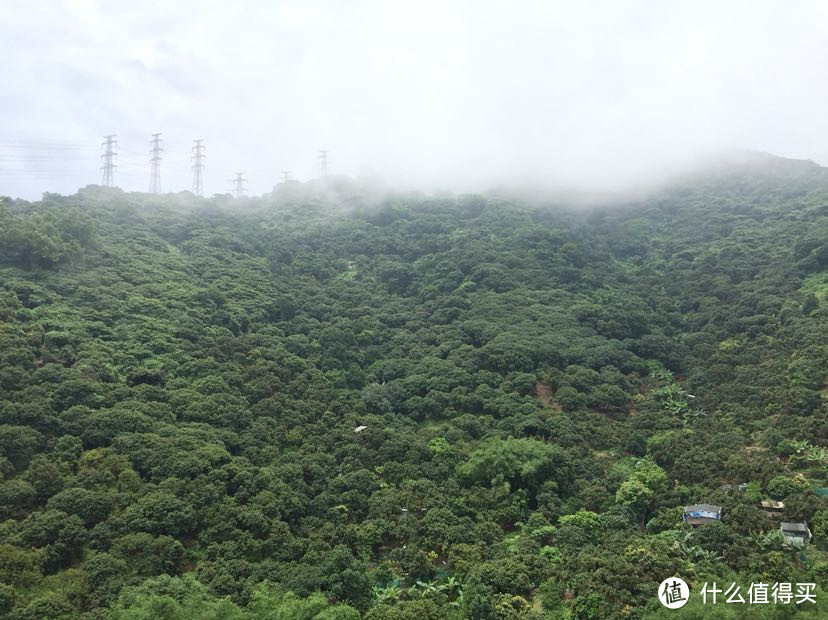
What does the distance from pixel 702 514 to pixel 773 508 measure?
350 cm

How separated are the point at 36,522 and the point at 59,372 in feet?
39.3

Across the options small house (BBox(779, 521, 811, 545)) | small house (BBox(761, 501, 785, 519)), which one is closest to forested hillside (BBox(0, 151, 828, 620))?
small house (BBox(779, 521, 811, 545))

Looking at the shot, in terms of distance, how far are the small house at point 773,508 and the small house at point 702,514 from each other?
7.53 ft

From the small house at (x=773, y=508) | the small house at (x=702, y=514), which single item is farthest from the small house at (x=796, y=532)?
the small house at (x=702, y=514)

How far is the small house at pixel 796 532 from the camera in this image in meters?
28.9

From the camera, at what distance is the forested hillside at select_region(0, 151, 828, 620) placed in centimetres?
2802

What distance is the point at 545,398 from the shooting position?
4916 cm

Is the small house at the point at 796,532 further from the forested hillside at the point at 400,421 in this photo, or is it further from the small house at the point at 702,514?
the small house at the point at 702,514

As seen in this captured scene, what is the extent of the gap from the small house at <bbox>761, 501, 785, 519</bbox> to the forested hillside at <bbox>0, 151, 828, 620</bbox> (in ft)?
3.22

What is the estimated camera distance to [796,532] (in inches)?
1160

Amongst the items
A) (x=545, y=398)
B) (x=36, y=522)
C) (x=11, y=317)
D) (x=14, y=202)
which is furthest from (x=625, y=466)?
(x=14, y=202)

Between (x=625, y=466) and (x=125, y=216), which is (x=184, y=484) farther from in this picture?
(x=125, y=216)

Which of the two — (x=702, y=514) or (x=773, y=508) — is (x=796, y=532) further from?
(x=702, y=514)

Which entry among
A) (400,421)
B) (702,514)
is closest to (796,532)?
(702,514)
